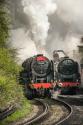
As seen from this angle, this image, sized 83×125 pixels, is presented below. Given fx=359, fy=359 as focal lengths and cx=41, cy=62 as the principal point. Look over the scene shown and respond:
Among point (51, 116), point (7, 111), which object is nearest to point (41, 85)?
point (51, 116)

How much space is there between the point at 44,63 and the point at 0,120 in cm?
1256

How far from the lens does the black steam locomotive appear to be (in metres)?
26.4

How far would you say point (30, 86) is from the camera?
26.5 meters

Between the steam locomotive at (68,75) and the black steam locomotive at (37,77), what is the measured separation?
4.07ft

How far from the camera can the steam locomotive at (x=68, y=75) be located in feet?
92.8

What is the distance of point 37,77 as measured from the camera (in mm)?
26984

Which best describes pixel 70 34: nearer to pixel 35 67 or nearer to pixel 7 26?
pixel 35 67

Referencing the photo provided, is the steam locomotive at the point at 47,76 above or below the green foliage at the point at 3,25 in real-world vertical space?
below

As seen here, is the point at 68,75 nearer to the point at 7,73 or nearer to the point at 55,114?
the point at 55,114

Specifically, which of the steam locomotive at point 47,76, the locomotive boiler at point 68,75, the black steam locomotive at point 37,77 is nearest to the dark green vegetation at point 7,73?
the black steam locomotive at point 37,77

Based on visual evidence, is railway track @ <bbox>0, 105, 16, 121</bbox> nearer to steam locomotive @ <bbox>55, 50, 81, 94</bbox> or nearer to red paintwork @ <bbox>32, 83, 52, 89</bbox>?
red paintwork @ <bbox>32, 83, 52, 89</bbox>

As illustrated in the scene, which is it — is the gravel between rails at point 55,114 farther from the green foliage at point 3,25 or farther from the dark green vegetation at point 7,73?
the green foliage at point 3,25

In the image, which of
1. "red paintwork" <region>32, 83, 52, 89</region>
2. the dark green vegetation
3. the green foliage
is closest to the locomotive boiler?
"red paintwork" <region>32, 83, 52, 89</region>

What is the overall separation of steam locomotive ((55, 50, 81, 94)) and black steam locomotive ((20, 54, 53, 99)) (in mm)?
1242
